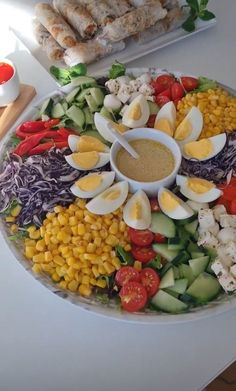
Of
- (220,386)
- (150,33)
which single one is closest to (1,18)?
(150,33)

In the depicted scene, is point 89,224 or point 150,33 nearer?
point 89,224

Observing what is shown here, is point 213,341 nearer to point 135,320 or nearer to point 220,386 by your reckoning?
point 135,320

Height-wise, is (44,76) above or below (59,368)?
above

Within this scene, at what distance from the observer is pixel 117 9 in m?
2.32

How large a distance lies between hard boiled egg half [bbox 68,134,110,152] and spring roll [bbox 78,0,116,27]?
767 millimetres

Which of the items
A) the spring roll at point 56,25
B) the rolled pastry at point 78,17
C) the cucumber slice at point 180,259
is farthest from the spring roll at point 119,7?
the cucumber slice at point 180,259

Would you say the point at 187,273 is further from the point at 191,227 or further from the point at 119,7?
the point at 119,7

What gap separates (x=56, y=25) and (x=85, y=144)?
77 cm

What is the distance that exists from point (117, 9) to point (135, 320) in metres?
1.50

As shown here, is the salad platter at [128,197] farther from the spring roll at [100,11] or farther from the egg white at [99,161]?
the spring roll at [100,11]

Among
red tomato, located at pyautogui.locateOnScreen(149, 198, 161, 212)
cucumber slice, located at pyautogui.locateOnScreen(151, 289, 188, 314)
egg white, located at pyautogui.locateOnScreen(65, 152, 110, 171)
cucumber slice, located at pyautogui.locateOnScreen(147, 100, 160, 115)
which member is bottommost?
cucumber slice, located at pyautogui.locateOnScreen(151, 289, 188, 314)

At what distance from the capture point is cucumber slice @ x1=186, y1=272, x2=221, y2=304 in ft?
4.75

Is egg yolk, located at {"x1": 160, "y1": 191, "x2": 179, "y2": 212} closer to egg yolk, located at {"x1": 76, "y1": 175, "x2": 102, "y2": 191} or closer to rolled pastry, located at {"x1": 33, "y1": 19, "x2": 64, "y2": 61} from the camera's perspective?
egg yolk, located at {"x1": 76, "y1": 175, "x2": 102, "y2": 191}

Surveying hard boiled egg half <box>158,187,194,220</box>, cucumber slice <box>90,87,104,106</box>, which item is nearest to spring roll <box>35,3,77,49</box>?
cucumber slice <box>90,87,104,106</box>
